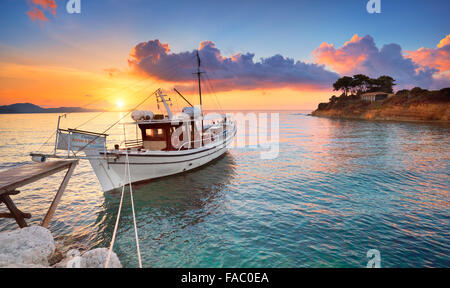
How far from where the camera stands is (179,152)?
16.4 m

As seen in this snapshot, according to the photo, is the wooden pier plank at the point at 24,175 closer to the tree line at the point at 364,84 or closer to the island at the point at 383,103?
the island at the point at 383,103

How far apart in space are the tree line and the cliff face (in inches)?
445

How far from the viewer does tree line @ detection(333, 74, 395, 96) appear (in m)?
109

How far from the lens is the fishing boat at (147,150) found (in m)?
12.6

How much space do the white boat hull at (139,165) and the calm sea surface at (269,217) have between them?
733mm

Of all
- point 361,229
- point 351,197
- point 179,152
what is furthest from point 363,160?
point 179,152

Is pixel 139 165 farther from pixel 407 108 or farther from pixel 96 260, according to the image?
pixel 407 108

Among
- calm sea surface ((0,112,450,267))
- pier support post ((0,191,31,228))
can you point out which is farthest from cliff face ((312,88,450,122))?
pier support post ((0,191,31,228))

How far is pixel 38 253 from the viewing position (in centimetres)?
690

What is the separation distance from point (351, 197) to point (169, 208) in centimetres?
1086

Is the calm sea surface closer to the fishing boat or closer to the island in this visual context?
the fishing boat

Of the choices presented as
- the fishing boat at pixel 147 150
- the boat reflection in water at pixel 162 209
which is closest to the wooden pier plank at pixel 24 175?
the fishing boat at pixel 147 150
